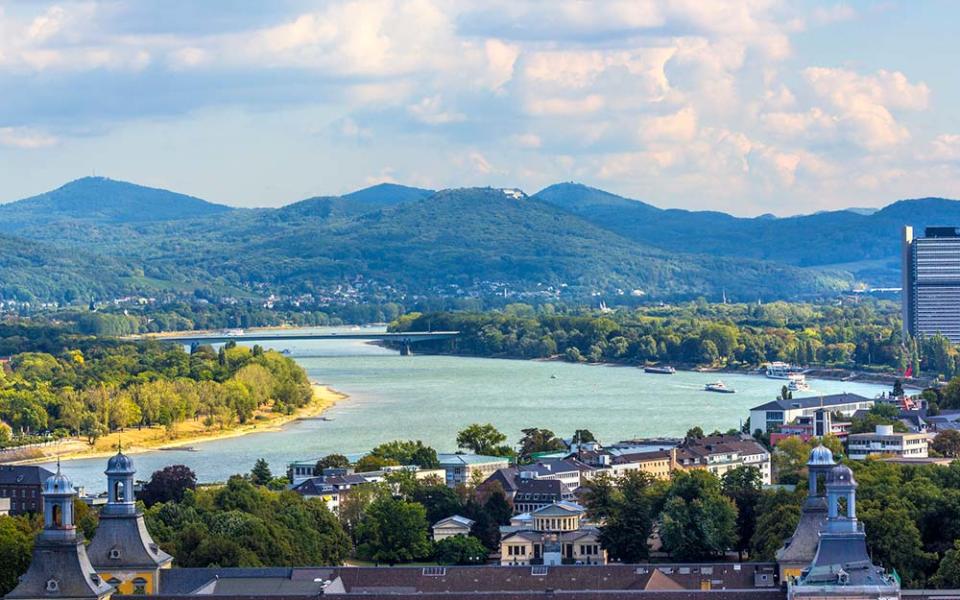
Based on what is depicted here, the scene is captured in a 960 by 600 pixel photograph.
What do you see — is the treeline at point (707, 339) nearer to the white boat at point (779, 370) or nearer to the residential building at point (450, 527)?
the white boat at point (779, 370)

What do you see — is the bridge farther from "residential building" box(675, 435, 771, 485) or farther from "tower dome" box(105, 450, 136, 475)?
"tower dome" box(105, 450, 136, 475)

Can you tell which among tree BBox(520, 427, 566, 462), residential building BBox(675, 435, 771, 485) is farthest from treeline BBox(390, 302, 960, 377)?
tree BBox(520, 427, 566, 462)

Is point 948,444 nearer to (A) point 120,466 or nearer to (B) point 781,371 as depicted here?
(A) point 120,466

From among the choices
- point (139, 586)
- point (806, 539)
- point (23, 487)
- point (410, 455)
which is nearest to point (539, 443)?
point (410, 455)

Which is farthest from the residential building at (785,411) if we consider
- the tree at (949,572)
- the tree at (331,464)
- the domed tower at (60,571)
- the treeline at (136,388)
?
the domed tower at (60,571)

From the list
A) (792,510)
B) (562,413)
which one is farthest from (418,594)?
(562,413)
